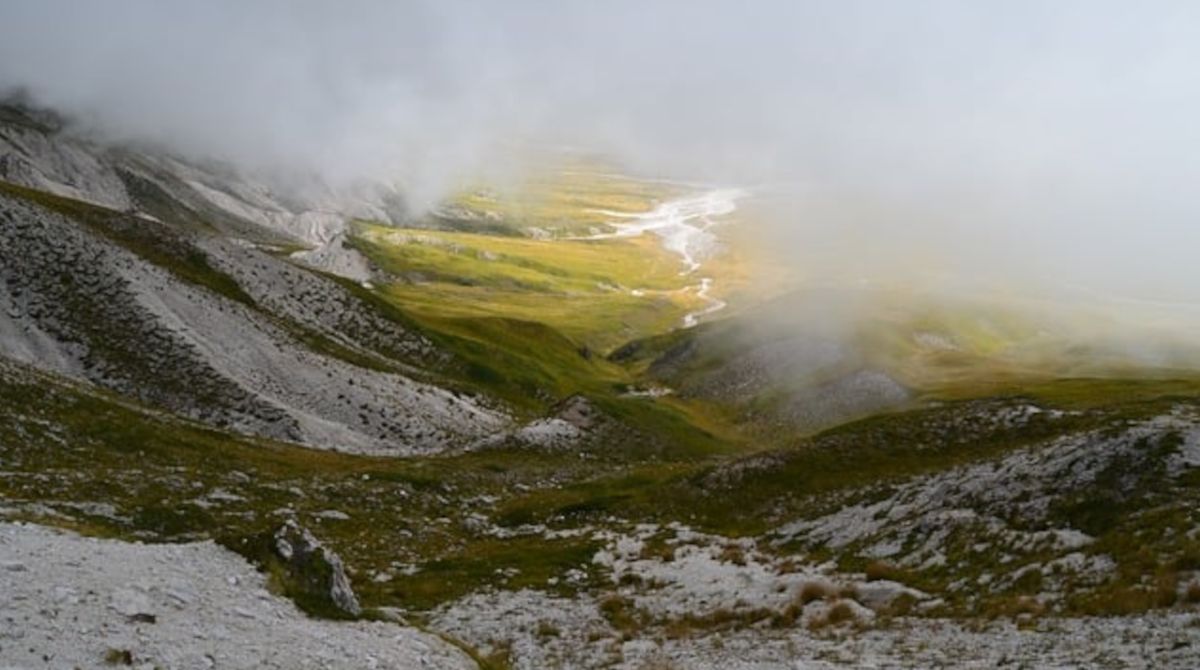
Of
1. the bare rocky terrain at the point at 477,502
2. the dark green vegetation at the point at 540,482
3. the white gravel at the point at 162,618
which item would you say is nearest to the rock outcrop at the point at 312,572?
the bare rocky terrain at the point at 477,502

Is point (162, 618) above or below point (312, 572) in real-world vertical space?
above

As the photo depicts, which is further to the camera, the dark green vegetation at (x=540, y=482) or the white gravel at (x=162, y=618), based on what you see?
the dark green vegetation at (x=540, y=482)

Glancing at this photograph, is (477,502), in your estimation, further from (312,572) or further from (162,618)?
(162,618)

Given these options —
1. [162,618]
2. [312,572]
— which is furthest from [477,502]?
[162,618]

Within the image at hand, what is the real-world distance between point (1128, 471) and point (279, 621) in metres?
35.0

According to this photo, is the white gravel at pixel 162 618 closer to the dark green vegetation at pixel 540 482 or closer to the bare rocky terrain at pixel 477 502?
the bare rocky terrain at pixel 477 502

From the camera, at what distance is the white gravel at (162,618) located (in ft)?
63.9

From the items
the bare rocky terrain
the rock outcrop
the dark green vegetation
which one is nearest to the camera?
the bare rocky terrain

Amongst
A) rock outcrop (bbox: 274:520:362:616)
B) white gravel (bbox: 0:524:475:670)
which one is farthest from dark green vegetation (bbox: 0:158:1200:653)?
white gravel (bbox: 0:524:475:670)

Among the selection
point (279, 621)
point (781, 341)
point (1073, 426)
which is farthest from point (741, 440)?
point (279, 621)

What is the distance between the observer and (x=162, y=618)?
22344mm

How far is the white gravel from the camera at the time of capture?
19469 mm

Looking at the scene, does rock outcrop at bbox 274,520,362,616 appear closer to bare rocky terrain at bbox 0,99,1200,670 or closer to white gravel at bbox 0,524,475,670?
bare rocky terrain at bbox 0,99,1200,670

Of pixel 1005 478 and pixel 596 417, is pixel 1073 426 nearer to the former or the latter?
pixel 1005 478
